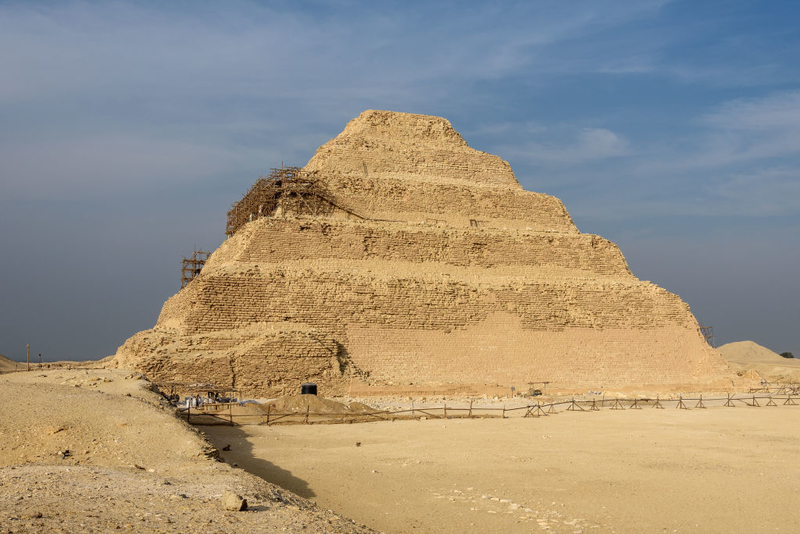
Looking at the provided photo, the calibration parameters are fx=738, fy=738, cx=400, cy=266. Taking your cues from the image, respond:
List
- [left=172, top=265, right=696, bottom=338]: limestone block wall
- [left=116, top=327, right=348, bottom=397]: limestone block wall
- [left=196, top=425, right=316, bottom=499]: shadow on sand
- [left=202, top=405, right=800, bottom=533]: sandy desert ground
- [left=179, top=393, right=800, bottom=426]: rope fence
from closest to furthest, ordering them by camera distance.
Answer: [left=202, top=405, right=800, bottom=533]: sandy desert ground → [left=196, top=425, right=316, bottom=499]: shadow on sand → [left=179, top=393, right=800, bottom=426]: rope fence → [left=116, top=327, right=348, bottom=397]: limestone block wall → [left=172, top=265, right=696, bottom=338]: limestone block wall

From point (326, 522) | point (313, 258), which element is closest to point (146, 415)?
point (326, 522)

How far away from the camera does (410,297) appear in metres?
26.5

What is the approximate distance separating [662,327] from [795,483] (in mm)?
19460

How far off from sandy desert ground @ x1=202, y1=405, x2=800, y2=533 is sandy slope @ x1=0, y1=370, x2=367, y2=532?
1446 mm

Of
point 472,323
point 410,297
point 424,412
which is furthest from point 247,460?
point 472,323

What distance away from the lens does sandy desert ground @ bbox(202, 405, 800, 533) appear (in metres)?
8.58

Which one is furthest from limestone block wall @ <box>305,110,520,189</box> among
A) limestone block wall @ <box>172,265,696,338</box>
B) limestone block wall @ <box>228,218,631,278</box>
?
limestone block wall @ <box>172,265,696,338</box>

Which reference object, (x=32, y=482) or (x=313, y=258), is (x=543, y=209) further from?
(x=32, y=482)

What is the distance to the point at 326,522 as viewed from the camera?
6527 mm

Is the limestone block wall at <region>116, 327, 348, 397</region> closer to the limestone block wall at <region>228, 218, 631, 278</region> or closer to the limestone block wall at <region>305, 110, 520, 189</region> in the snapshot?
the limestone block wall at <region>228, 218, 631, 278</region>

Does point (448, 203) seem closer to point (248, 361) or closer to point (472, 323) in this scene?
point (472, 323)

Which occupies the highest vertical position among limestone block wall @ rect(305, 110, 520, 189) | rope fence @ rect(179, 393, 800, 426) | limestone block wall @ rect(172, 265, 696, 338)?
limestone block wall @ rect(305, 110, 520, 189)

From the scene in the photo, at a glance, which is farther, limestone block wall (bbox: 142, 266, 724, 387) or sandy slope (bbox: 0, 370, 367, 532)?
limestone block wall (bbox: 142, 266, 724, 387)

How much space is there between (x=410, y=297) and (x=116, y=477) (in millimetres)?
19350
